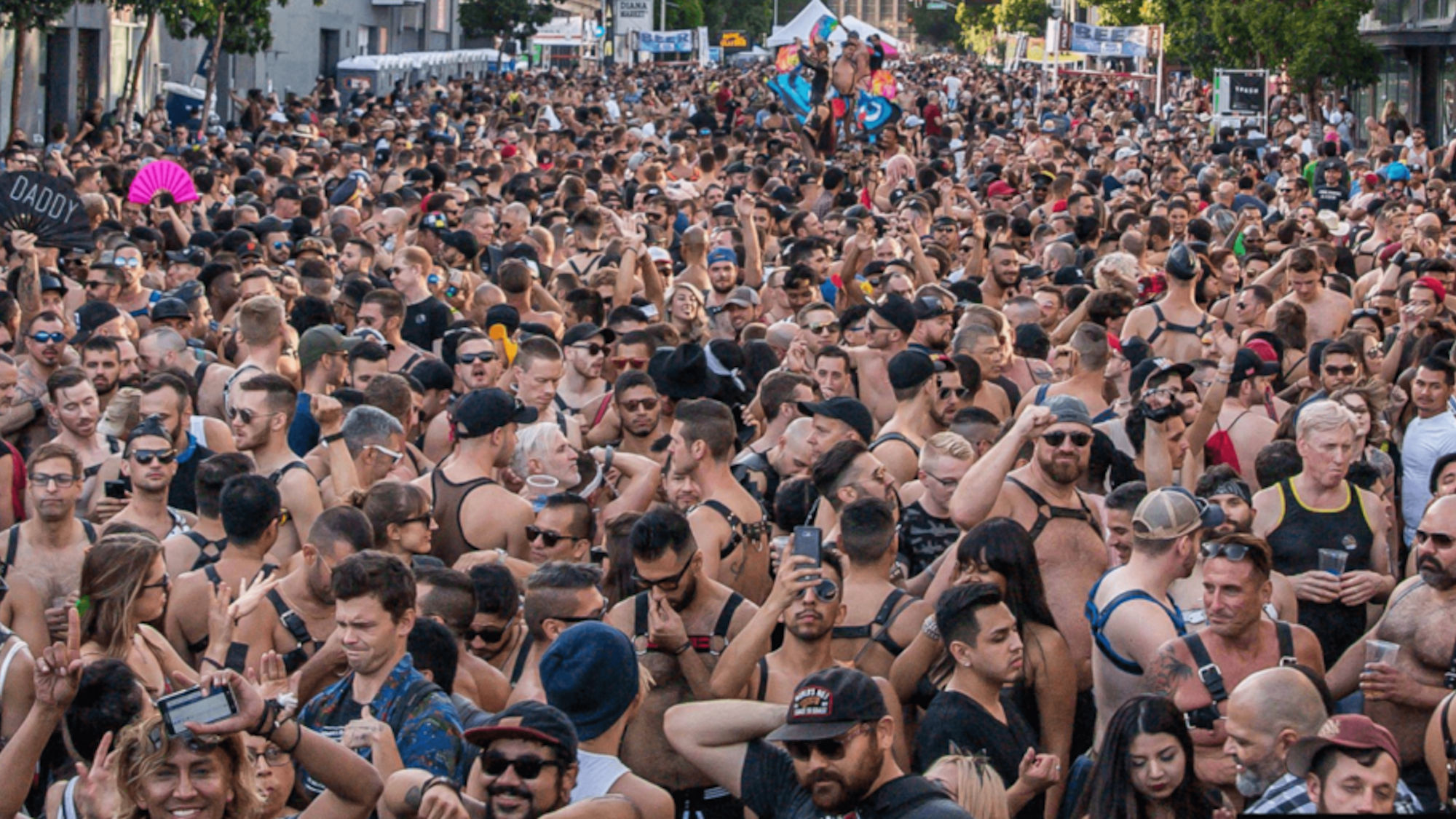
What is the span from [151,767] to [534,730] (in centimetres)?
86

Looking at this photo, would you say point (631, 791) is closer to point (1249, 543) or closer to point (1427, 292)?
point (1249, 543)

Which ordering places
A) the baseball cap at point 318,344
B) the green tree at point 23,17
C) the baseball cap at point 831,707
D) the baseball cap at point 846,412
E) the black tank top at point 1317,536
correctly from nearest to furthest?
the baseball cap at point 831,707
the black tank top at point 1317,536
the baseball cap at point 846,412
the baseball cap at point 318,344
the green tree at point 23,17

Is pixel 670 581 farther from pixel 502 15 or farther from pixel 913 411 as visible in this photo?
pixel 502 15

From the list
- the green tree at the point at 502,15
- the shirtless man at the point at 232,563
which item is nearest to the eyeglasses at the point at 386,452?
the shirtless man at the point at 232,563

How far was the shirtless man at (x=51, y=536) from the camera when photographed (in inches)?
250

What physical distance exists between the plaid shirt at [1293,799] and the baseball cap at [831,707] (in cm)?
84

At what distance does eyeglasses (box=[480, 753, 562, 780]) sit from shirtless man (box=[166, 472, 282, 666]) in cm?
216

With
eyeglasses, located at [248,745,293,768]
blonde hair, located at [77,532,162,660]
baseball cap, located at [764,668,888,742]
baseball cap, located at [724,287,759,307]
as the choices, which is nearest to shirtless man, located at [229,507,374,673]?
blonde hair, located at [77,532,162,660]

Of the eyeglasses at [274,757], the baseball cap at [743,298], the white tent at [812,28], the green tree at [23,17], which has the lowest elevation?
the eyeglasses at [274,757]

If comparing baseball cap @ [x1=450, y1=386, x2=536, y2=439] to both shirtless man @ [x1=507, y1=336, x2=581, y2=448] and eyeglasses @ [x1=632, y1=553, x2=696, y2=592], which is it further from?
eyeglasses @ [x1=632, y1=553, x2=696, y2=592]

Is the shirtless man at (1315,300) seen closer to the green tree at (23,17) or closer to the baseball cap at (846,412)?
the baseball cap at (846,412)

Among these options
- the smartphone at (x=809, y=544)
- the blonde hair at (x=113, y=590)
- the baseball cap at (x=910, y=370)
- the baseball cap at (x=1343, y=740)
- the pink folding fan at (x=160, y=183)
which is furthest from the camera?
the pink folding fan at (x=160, y=183)

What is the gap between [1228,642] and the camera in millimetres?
5379

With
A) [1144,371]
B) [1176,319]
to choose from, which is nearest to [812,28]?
[1176,319]
